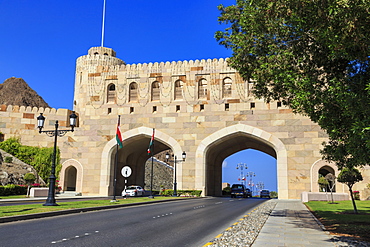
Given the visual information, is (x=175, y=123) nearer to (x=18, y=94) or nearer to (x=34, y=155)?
(x=34, y=155)

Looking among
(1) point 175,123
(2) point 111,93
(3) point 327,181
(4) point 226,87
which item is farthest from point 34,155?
(3) point 327,181

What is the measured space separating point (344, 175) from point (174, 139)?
2071 cm

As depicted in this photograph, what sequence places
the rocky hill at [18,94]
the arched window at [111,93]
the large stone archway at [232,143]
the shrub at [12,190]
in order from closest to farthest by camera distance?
1. the shrub at [12,190]
2. the large stone archway at [232,143]
3. the arched window at [111,93]
4. the rocky hill at [18,94]

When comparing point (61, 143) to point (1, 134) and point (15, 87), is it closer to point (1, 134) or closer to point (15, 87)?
point (1, 134)

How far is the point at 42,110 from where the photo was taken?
38719 mm

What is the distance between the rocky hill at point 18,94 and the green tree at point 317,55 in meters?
121

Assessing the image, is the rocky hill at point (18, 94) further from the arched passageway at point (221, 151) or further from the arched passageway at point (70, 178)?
the arched passageway at point (221, 151)

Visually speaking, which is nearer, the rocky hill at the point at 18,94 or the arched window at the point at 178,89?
the arched window at the point at 178,89

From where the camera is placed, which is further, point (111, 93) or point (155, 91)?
point (111, 93)

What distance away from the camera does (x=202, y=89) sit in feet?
121

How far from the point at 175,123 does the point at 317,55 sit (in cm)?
2683

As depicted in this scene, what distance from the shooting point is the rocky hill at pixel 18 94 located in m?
121

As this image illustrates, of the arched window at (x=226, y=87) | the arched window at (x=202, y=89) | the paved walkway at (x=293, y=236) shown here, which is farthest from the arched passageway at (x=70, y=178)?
the paved walkway at (x=293, y=236)

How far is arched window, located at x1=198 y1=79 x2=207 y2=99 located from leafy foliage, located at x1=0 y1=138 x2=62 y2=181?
1654cm
